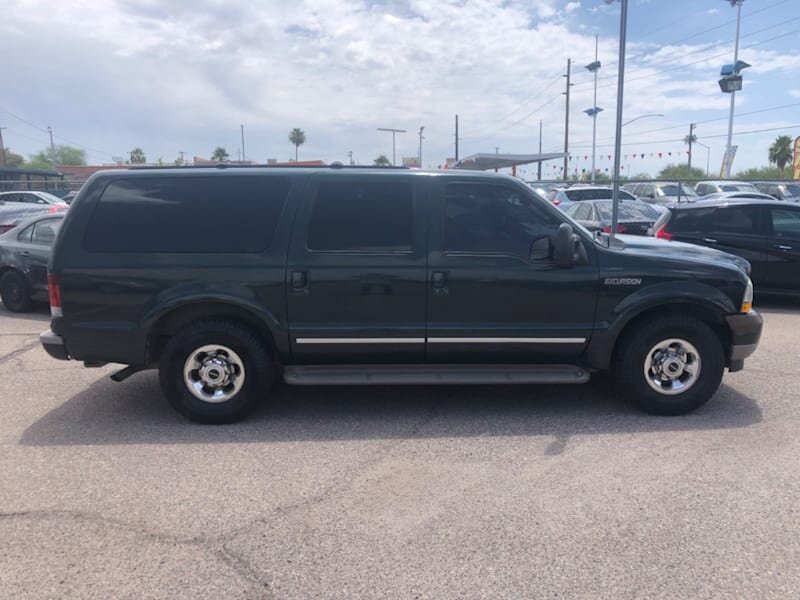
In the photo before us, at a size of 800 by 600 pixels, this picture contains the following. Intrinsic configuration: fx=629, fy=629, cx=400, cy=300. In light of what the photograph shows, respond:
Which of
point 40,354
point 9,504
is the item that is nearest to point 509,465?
point 9,504

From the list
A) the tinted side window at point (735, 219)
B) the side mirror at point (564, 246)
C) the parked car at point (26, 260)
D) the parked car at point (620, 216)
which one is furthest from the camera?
the parked car at point (620, 216)

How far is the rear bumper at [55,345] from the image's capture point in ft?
15.6

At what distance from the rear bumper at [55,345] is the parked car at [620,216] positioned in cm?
1006

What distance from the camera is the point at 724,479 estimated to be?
3.80m

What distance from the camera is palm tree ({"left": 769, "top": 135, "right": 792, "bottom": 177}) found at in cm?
5888

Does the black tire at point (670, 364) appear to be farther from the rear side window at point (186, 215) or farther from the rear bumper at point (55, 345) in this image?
the rear bumper at point (55, 345)

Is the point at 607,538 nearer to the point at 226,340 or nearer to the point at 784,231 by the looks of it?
the point at 226,340

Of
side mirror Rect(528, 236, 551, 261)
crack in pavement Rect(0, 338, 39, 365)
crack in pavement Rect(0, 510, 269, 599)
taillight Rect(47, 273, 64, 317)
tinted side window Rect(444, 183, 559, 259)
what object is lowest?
crack in pavement Rect(0, 510, 269, 599)

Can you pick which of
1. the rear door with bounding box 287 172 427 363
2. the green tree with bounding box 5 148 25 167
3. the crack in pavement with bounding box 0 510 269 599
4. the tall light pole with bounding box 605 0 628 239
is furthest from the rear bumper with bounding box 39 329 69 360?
the green tree with bounding box 5 148 25 167

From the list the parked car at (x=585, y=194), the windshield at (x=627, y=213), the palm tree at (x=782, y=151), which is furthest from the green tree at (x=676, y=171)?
the windshield at (x=627, y=213)

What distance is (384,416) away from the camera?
4938mm

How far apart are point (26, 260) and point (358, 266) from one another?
21.7 ft

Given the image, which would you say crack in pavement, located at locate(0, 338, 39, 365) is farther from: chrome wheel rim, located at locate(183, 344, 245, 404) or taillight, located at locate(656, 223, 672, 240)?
taillight, located at locate(656, 223, 672, 240)

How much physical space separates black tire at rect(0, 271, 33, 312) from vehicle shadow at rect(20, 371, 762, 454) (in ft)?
14.6
